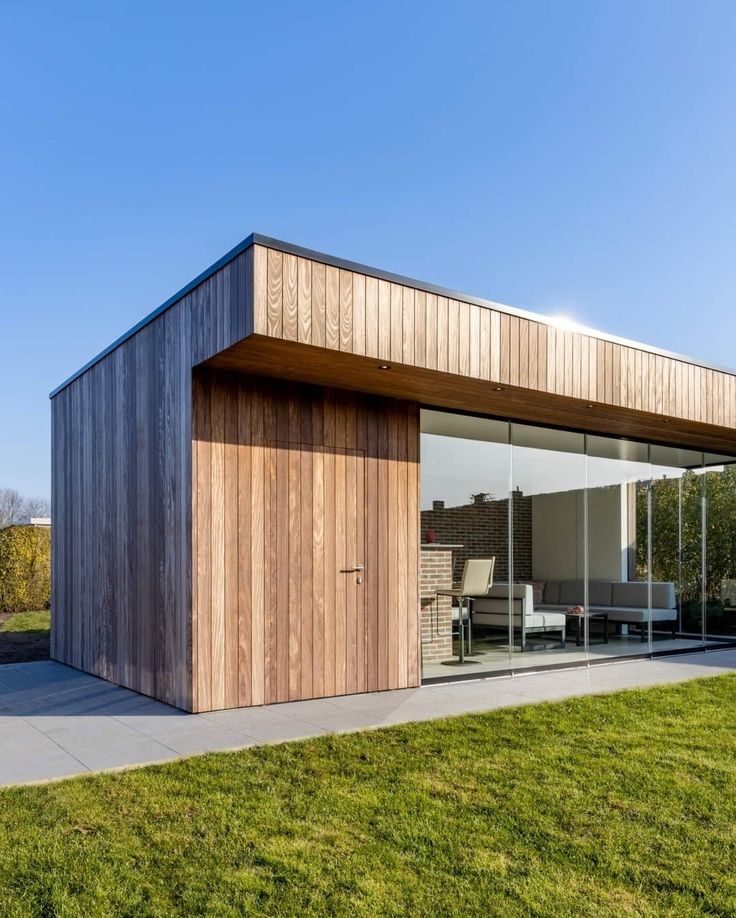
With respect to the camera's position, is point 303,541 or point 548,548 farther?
point 548,548

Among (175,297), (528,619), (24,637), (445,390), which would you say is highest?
(175,297)

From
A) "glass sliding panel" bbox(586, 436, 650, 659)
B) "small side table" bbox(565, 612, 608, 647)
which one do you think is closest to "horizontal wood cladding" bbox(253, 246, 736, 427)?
"glass sliding panel" bbox(586, 436, 650, 659)

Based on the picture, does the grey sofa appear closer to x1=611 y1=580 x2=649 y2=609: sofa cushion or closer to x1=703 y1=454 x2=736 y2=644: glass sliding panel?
x1=611 y1=580 x2=649 y2=609: sofa cushion

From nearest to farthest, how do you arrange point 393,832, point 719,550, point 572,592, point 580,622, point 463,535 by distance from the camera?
point 393,832
point 463,535
point 572,592
point 580,622
point 719,550

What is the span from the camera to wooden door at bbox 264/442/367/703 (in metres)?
6.57

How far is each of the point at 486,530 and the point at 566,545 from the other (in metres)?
1.39

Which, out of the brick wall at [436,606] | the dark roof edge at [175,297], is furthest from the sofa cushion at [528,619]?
the dark roof edge at [175,297]

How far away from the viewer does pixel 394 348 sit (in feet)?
19.3

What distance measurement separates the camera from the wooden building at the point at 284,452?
18.9 feet

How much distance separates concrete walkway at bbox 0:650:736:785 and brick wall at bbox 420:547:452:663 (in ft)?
1.63

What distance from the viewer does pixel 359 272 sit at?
5715 mm

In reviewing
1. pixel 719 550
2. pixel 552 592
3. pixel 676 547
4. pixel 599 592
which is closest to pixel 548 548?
pixel 552 592

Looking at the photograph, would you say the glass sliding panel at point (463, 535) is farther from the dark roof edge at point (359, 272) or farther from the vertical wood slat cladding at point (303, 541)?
the dark roof edge at point (359, 272)

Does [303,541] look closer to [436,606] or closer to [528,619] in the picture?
[436,606]
